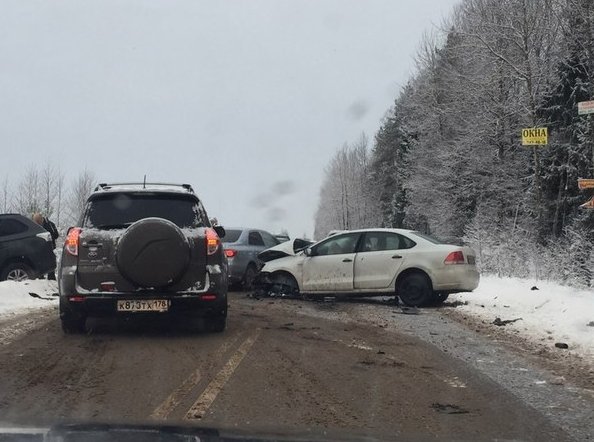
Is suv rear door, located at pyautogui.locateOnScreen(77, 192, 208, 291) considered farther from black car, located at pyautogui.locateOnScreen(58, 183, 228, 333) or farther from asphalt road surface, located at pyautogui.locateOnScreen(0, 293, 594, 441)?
asphalt road surface, located at pyautogui.locateOnScreen(0, 293, 594, 441)

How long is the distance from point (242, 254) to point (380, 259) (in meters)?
4.42

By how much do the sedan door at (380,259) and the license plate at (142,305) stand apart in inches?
214

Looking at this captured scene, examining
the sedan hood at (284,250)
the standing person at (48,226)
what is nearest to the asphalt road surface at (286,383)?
the sedan hood at (284,250)

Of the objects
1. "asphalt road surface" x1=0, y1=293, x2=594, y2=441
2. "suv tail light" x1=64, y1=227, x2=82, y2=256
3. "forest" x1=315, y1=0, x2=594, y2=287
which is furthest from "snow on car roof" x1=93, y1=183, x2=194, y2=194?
"forest" x1=315, y1=0, x2=594, y2=287

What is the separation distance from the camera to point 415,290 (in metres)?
11.4

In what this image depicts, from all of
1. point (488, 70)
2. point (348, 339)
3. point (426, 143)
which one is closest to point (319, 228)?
point (426, 143)

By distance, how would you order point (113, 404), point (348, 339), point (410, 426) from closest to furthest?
point (410, 426)
point (113, 404)
point (348, 339)

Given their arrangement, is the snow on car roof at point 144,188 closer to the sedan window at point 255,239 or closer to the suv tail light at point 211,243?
the suv tail light at point 211,243

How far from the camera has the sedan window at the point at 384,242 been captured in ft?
38.4

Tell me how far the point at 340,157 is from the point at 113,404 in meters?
85.1

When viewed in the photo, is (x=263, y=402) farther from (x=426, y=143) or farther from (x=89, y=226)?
(x=426, y=143)

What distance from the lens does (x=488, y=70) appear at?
103 feet

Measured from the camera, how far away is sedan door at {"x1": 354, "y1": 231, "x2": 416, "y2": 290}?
456 inches

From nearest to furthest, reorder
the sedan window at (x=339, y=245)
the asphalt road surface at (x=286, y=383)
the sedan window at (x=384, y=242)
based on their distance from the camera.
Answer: the asphalt road surface at (x=286, y=383)
the sedan window at (x=384, y=242)
the sedan window at (x=339, y=245)
